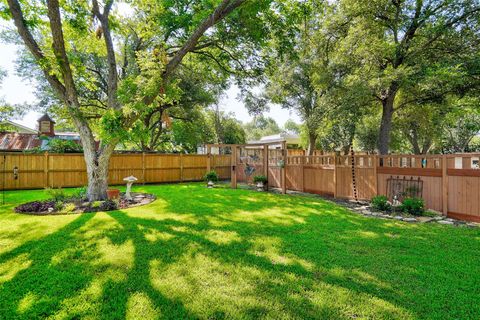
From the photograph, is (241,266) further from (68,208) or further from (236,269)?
(68,208)

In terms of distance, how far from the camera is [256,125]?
2112 inches

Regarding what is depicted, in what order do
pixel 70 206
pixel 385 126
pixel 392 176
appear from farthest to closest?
pixel 385 126
pixel 392 176
pixel 70 206

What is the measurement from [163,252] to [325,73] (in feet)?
29.5

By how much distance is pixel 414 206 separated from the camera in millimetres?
5750

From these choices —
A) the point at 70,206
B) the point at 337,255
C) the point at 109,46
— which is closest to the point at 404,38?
the point at 337,255

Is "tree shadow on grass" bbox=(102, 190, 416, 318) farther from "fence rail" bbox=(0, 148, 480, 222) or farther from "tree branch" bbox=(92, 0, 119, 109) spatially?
"tree branch" bbox=(92, 0, 119, 109)

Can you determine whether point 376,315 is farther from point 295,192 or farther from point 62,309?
point 295,192

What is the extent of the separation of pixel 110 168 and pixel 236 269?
10592mm

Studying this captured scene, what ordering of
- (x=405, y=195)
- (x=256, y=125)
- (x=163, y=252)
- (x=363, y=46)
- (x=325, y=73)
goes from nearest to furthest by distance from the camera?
(x=163, y=252)
(x=405, y=195)
(x=363, y=46)
(x=325, y=73)
(x=256, y=125)

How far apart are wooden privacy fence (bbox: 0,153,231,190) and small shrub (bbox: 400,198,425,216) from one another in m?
9.27

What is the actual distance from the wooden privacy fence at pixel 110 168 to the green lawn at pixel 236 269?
6089 mm

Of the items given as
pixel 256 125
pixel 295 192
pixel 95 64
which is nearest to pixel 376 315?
pixel 295 192

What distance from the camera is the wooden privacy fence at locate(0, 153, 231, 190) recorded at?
10.0 m

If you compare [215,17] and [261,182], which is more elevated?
[215,17]
